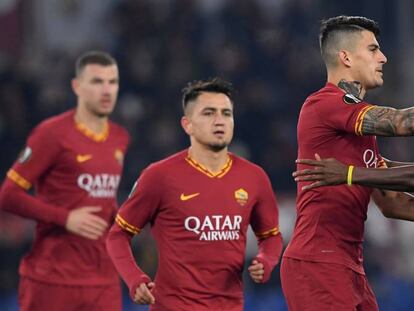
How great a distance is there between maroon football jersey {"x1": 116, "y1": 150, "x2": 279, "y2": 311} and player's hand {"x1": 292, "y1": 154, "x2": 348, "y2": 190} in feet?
3.82

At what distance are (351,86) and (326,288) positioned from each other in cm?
112

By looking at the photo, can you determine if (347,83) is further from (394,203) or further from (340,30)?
(394,203)

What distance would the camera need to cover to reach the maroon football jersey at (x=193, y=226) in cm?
661

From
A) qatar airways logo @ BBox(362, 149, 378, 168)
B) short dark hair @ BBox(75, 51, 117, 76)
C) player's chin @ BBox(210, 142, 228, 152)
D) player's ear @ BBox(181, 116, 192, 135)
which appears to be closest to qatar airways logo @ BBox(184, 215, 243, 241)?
player's chin @ BBox(210, 142, 228, 152)

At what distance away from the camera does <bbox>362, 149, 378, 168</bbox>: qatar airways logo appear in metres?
6.03

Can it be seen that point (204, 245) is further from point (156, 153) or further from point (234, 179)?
point (156, 153)

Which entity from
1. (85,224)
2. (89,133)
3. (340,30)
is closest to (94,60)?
(89,133)

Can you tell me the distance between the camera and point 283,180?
1314 cm

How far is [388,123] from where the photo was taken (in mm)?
5703

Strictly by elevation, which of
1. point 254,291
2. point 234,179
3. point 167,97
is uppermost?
point 167,97

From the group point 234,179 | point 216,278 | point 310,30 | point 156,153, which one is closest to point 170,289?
point 216,278

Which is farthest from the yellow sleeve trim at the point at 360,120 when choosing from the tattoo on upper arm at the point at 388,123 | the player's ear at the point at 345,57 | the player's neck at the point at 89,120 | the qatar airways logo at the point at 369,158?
the player's neck at the point at 89,120

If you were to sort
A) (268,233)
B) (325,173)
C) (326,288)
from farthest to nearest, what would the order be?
(268,233) < (326,288) < (325,173)

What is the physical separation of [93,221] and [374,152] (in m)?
2.46
